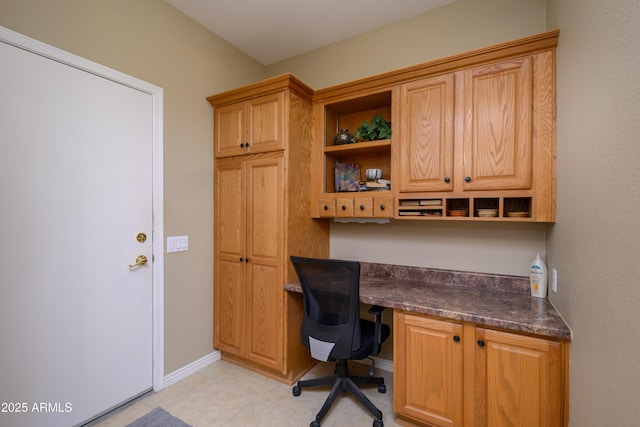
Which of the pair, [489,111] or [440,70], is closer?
[489,111]

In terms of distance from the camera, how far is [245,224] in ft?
7.52

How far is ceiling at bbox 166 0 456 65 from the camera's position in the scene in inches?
83.4

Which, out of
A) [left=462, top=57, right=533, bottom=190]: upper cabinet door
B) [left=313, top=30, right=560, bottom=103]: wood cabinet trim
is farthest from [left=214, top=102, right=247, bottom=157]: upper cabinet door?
[left=462, top=57, right=533, bottom=190]: upper cabinet door

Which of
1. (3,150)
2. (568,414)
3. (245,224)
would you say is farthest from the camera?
(245,224)

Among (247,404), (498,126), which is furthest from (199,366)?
(498,126)

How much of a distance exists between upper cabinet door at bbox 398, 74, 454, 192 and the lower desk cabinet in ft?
2.91

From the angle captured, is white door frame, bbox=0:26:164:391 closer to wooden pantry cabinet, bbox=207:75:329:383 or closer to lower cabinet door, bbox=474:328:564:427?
wooden pantry cabinet, bbox=207:75:329:383

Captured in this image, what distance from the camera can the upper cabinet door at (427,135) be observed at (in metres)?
1.81

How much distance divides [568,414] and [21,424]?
9.03ft

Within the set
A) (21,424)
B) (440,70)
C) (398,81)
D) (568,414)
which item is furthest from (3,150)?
(568,414)

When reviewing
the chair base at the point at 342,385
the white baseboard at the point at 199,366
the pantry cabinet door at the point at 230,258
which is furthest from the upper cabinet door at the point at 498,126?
the pantry cabinet door at the point at 230,258

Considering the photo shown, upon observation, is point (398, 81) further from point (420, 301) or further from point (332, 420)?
point (332, 420)

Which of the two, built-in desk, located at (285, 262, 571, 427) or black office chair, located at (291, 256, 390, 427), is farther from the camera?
black office chair, located at (291, 256, 390, 427)

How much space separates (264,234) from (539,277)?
1884mm
